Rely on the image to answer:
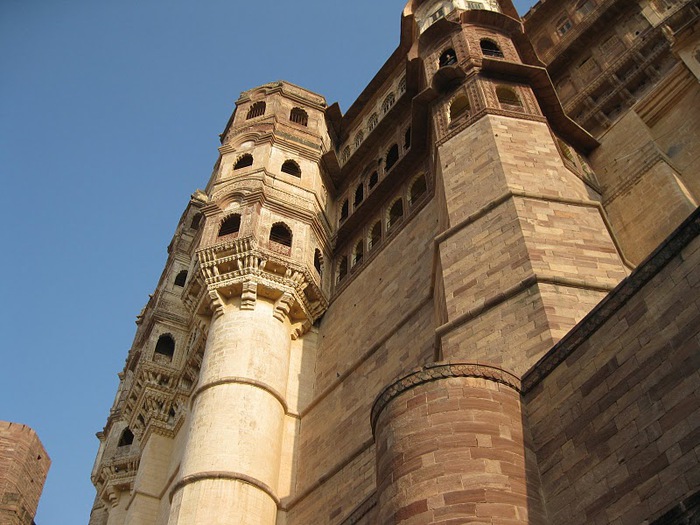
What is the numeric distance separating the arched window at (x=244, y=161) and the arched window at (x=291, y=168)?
2.55 ft

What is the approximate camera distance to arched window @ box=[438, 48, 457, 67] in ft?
49.0

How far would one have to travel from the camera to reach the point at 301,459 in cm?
1246

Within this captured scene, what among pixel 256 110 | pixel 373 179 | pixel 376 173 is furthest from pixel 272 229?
pixel 256 110

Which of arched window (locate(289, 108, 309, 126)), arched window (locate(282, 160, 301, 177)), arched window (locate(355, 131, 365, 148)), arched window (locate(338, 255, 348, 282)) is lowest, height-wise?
arched window (locate(338, 255, 348, 282))

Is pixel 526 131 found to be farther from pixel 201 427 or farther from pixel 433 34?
pixel 201 427

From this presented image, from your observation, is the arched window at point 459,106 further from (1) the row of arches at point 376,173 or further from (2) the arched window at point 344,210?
(2) the arched window at point 344,210

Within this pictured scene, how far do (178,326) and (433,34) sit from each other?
32.3 feet

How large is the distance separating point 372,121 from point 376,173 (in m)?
2.65

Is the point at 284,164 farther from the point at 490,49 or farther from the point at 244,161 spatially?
the point at 490,49

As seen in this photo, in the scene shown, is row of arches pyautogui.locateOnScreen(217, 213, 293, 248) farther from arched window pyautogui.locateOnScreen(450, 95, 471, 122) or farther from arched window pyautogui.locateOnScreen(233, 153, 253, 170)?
arched window pyautogui.locateOnScreen(450, 95, 471, 122)

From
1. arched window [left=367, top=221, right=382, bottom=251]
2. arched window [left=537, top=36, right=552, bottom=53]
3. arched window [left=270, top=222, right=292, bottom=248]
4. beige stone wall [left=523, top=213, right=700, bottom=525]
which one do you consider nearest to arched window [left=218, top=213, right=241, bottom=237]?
arched window [left=270, top=222, right=292, bottom=248]

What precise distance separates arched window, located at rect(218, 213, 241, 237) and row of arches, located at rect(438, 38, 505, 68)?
200 inches

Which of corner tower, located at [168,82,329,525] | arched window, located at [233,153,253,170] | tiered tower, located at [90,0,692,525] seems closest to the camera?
tiered tower, located at [90,0,692,525]

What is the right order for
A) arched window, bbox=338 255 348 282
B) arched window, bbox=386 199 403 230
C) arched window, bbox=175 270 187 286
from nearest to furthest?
1. arched window, bbox=386 199 403 230
2. arched window, bbox=338 255 348 282
3. arched window, bbox=175 270 187 286
